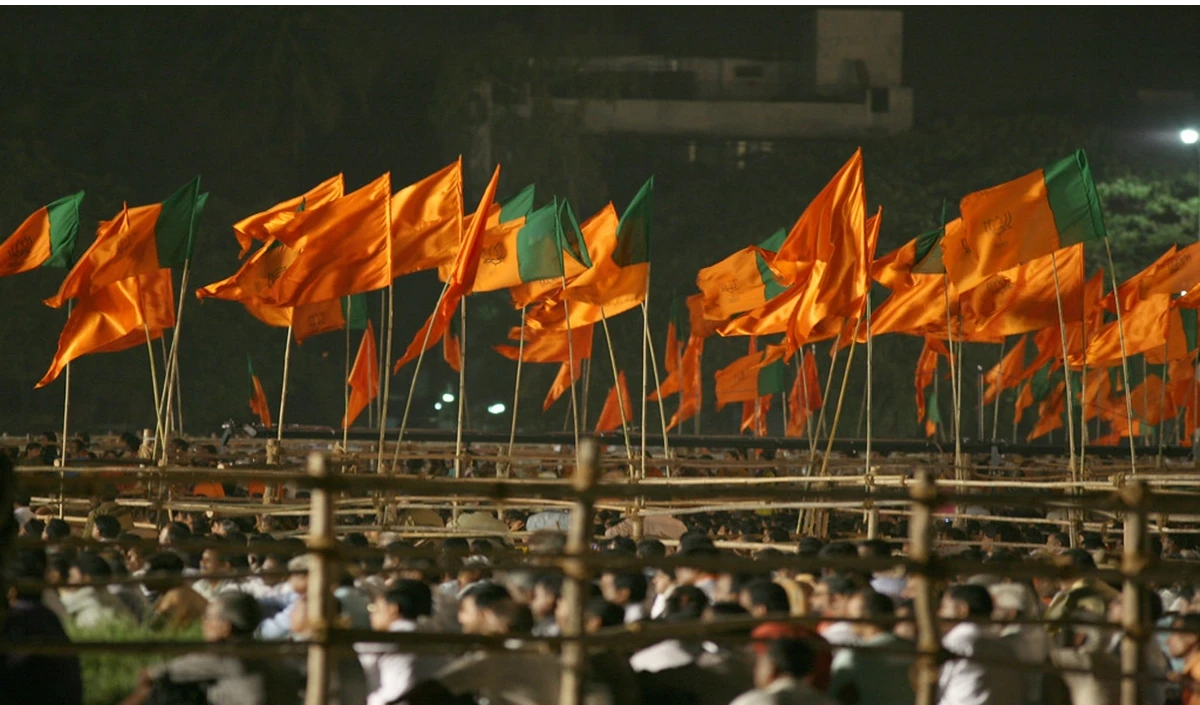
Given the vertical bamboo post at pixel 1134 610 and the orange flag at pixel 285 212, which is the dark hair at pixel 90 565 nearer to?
the vertical bamboo post at pixel 1134 610

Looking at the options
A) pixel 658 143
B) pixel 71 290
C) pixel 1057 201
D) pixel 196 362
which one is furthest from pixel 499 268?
pixel 658 143

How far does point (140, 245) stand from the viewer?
14469 mm

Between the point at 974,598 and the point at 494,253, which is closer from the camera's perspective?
the point at 974,598

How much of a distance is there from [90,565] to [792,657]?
438cm

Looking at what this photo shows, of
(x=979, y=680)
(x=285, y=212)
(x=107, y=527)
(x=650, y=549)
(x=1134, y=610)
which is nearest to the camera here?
(x=1134, y=610)

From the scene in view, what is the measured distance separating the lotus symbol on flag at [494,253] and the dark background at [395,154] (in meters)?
19.0

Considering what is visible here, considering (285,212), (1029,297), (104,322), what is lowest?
(104,322)

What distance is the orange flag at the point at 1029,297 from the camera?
15578mm

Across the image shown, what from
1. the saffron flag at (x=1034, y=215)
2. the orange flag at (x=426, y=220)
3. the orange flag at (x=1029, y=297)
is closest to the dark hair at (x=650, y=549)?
the saffron flag at (x=1034, y=215)

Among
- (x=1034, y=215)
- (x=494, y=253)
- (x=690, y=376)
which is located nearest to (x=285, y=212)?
(x=494, y=253)

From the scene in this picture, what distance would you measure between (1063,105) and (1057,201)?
3468 cm

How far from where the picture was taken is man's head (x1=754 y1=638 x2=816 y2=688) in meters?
5.11

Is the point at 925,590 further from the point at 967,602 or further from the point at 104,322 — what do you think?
the point at 104,322

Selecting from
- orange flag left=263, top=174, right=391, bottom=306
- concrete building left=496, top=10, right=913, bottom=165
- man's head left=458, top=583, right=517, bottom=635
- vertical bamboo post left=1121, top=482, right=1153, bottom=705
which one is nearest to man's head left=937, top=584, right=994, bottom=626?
vertical bamboo post left=1121, top=482, right=1153, bottom=705
